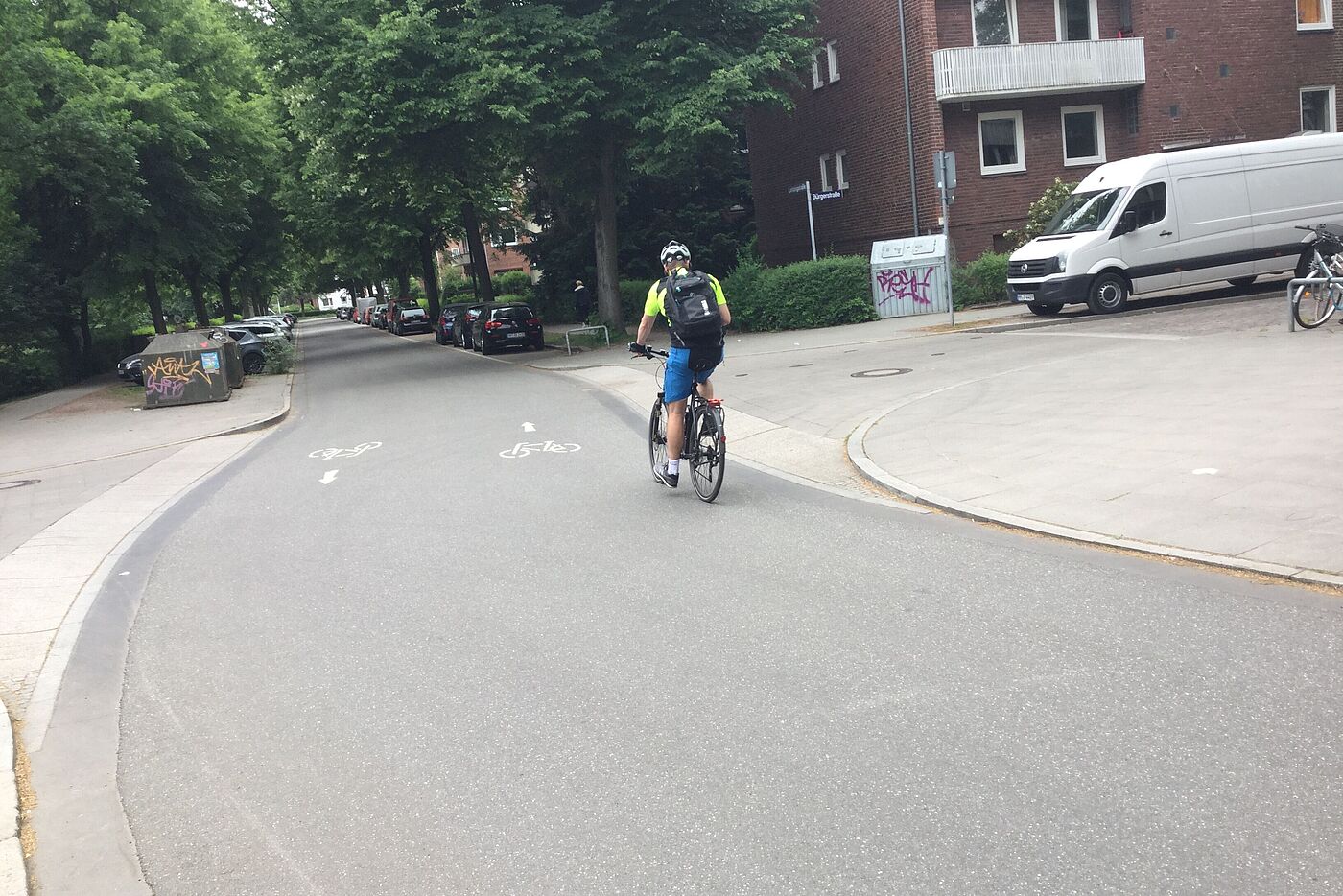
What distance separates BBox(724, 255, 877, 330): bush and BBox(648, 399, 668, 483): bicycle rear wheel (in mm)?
17293

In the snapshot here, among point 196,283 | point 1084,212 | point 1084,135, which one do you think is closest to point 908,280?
point 1084,212

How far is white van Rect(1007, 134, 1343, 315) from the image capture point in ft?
67.1

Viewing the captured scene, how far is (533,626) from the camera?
238 inches

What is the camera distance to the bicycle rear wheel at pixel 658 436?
371 inches

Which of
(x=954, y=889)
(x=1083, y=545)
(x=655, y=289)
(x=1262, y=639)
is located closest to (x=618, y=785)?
(x=954, y=889)

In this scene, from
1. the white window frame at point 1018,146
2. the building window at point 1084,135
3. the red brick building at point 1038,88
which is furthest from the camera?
the building window at point 1084,135

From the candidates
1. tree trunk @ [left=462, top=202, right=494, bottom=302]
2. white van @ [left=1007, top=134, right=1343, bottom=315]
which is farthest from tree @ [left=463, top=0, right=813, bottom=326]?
tree trunk @ [left=462, top=202, right=494, bottom=302]

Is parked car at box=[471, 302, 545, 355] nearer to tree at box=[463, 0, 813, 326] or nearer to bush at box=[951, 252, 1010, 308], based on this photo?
tree at box=[463, 0, 813, 326]

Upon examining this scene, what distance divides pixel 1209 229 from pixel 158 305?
1133 inches

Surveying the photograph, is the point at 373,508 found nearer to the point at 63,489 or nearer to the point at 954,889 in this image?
the point at 63,489

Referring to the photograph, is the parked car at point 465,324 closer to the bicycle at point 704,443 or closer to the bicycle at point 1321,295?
the bicycle at point 1321,295

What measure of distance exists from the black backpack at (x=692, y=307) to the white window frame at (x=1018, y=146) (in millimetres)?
22767

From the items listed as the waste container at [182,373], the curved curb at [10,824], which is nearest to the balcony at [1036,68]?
the waste container at [182,373]

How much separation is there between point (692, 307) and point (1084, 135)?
25.5 meters
